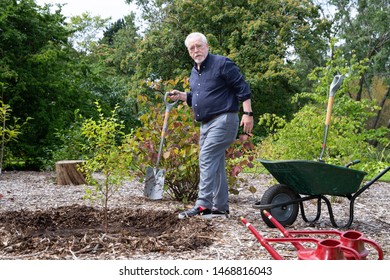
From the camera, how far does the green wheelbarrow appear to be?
139 inches

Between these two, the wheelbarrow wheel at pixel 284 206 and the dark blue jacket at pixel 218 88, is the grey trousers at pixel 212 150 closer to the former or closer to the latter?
the dark blue jacket at pixel 218 88

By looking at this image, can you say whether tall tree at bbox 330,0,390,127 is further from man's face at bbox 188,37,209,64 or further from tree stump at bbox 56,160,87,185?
man's face at bbox 188,37,209,64

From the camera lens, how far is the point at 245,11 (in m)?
17.6

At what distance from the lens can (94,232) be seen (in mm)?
3410

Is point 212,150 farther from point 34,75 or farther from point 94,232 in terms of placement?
point 34,75

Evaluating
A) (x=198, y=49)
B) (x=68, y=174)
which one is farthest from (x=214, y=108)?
(x=68, y=174)

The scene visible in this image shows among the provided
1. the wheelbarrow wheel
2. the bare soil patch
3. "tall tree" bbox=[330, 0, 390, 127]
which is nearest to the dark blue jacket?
the wheelbarrow wheel

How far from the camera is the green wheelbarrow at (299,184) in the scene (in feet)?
11.6

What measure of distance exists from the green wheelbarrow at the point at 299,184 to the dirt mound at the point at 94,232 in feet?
1.74

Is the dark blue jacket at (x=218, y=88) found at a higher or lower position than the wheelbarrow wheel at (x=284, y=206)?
higher

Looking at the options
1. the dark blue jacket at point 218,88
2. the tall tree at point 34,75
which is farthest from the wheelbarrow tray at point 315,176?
the tall tree at point 34,75

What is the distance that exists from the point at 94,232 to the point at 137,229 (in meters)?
0.36

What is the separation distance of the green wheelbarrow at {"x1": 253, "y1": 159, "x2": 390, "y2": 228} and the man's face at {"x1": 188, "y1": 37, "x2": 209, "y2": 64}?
927mm
